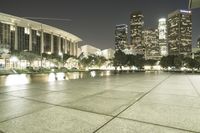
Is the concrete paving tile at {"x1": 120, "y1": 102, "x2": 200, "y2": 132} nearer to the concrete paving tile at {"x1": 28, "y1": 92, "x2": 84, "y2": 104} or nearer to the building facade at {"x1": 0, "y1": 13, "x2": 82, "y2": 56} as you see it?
the concrete paving tile at {"x1": 28, "y1": 92, "x2": 84, "y2": 104}

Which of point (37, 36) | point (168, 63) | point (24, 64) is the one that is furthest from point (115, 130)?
point (168, 63)

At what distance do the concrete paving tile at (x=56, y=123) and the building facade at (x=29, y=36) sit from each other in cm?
5613

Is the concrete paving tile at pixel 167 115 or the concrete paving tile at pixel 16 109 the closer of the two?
the concrete paving tile at pixel 167 115

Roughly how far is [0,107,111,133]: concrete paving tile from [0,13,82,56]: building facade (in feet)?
184

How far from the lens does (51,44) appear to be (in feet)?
315

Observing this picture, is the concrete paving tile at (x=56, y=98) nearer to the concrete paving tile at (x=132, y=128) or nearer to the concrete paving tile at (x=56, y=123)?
the concrete paving tile at (x=56, y=123)

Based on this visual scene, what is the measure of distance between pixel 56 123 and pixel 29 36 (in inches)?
3348

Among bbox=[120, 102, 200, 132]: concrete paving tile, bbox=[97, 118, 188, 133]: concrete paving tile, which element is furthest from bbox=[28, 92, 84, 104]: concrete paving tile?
bbox=[97, 118, 188, 133]: concrete paving tile

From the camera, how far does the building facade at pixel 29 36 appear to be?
7054 cm

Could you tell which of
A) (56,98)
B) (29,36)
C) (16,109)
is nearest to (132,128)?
(16,109)

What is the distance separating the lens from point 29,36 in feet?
268

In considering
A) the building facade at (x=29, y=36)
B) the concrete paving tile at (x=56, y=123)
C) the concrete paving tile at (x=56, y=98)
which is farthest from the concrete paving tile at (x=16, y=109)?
the building facade at (x=29, y=36)

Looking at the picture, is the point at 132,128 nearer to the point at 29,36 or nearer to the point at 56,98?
the point at 56,98

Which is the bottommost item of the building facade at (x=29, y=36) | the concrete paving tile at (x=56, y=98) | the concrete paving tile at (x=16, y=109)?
the concrete paving tile at (x=16, y=109)
